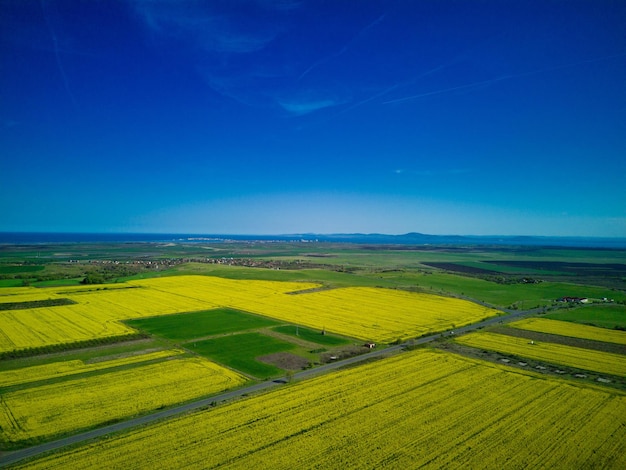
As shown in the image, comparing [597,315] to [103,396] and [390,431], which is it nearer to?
[390,431]

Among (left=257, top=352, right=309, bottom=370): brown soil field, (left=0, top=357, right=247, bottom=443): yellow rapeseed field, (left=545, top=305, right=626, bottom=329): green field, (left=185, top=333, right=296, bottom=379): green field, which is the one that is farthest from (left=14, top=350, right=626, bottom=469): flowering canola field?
(left=545, top=305, right=626, bottom=329): green field

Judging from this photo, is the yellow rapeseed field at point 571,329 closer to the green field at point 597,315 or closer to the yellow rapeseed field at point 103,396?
the green field at point 597,315

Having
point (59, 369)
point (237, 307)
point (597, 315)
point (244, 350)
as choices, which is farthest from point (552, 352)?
point (59, 369)

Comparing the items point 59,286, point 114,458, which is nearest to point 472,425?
point 114,458

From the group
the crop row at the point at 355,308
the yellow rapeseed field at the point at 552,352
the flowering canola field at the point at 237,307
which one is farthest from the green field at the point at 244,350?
the yellow rapeseed field at the point at 552,352

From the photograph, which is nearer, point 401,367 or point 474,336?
point 401,367

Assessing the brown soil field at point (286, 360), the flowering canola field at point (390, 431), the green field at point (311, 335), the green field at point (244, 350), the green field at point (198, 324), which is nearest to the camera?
the flowering canola field at point (390, 431)

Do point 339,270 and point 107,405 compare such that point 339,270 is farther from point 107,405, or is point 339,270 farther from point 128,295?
point 107,405
